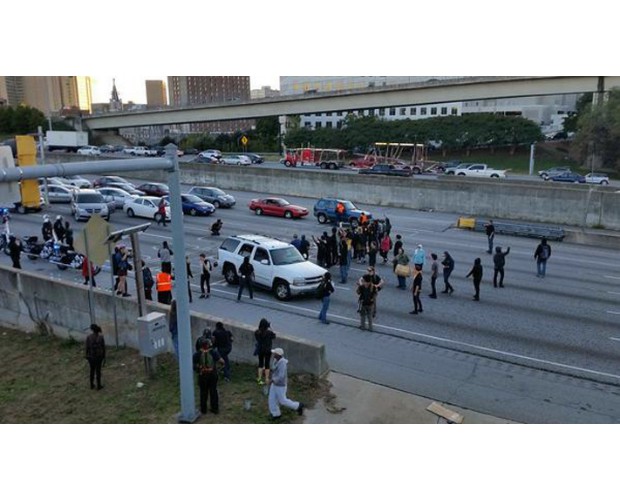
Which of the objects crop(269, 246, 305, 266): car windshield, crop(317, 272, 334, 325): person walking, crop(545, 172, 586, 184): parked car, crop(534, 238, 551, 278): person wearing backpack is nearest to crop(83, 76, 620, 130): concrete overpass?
crop(545, 172, 586, 184): parked car

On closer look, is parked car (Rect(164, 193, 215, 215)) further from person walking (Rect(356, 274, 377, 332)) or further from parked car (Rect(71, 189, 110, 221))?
person walking (Rect(356, 274, 377, 332))

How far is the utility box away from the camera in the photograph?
1171 cm

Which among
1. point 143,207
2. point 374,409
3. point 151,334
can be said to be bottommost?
point 374,409

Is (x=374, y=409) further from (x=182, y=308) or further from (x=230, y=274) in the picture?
(x=230, y=274)

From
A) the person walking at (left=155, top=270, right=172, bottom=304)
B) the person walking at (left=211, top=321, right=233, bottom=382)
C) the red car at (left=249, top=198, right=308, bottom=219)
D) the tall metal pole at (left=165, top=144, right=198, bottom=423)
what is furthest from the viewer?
the red car at (left=249, top=198, right=308, bottom=219)

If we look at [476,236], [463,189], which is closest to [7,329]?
[476,236]

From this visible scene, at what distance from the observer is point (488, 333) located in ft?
49.9

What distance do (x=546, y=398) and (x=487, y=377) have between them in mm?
1281

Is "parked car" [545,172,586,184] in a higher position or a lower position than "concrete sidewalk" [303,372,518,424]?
lower

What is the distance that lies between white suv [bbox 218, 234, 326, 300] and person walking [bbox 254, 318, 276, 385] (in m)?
6.02

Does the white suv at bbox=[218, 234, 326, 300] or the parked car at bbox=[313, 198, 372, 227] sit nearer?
the white suv at bbox=[218, 234, 326, 300]

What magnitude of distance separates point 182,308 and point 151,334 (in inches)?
87.4

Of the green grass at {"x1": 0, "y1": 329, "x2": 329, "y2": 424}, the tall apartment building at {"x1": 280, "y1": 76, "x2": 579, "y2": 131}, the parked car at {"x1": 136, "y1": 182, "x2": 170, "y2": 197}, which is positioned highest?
the tall apartment building at {"x1": 280, "y1": 76, "x2": 579, "y2": 131}

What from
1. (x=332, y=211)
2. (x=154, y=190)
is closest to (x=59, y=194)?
(x=154, y=190)
